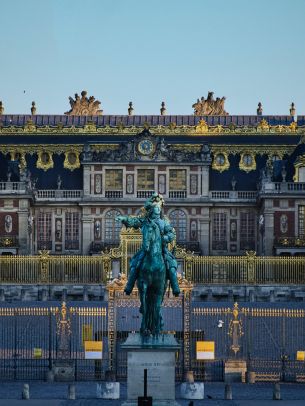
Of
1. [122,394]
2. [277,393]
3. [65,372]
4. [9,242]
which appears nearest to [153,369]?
[277,393]

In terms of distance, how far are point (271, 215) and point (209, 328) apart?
3467 centimetres

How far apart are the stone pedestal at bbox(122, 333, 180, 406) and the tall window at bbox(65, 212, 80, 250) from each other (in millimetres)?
58166

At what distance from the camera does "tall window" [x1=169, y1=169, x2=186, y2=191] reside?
9406 centimetres

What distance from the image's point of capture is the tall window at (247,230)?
93.9m

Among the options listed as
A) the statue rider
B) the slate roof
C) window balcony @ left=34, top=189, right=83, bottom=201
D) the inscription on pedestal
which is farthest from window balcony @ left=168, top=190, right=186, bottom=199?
the inscription on pedestal

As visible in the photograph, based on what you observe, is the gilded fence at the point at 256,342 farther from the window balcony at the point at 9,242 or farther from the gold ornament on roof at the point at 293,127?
the gold ornament on roof at the point at 293,127

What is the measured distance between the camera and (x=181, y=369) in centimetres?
4562

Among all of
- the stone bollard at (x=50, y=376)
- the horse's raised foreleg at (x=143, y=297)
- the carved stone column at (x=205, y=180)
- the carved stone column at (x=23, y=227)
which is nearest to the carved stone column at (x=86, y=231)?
the carved stone column at (x=23, y=227)

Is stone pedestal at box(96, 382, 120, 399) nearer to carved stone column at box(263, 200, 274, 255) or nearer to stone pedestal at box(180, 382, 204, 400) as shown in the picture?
stone pedestal at box(180, 382, 204, 400)

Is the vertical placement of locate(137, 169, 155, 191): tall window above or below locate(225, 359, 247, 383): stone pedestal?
above

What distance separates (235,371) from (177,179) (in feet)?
156

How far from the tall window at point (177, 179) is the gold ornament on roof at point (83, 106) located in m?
12.3

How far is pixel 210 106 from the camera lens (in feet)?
344

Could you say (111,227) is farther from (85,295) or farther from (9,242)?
(85,295)
